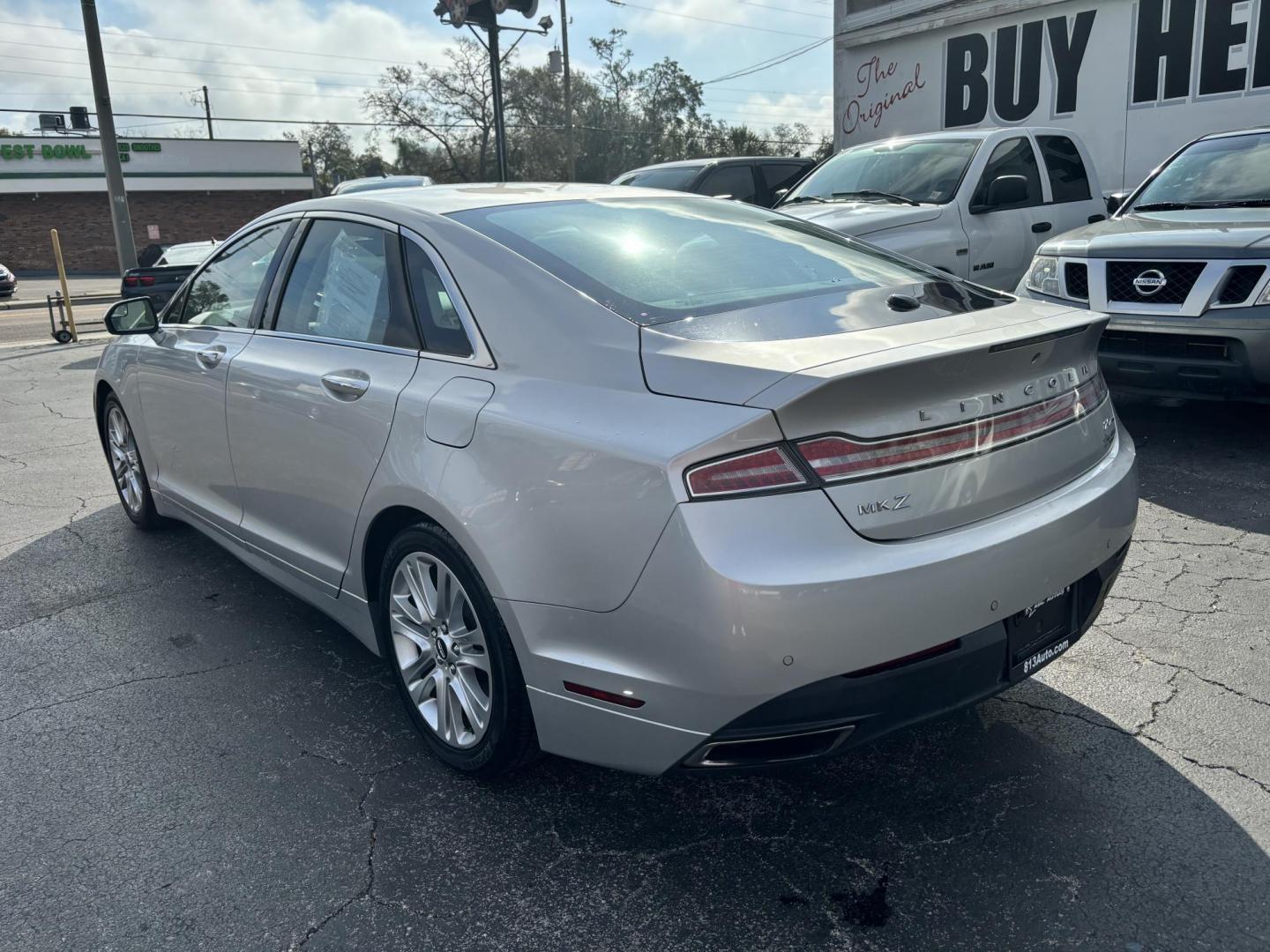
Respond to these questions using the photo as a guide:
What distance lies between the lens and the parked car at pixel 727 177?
1183 centimetres

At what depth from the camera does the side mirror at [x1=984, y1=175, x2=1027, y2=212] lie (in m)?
7.89

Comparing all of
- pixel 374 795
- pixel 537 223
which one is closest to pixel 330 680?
pixel 374 795

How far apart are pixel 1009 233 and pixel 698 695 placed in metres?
7.11

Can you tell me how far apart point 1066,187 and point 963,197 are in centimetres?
148

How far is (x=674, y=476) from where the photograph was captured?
2.19 m

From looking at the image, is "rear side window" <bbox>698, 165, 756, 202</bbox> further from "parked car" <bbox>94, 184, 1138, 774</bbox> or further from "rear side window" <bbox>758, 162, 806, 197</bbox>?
"parked car" <bbox>94, 184, 1138, 774</bbox>

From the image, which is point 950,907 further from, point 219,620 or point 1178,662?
point 219,620

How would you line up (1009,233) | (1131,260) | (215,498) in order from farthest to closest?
1. (1009,233)
2. (1131,260)
3. (215,498)

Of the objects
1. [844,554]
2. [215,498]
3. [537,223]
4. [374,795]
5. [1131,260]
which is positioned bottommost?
[374,795]

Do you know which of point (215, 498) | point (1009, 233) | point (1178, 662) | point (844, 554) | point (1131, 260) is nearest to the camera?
point (844, 554)

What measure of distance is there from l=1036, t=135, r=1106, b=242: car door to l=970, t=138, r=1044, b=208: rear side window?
4.7 inches

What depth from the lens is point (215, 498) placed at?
4.21 metres

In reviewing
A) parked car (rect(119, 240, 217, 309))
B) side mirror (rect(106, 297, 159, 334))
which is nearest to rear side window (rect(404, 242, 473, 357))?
side mirror (rect(106, 297, 159, 334))

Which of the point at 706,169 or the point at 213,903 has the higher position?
the point at 706,169
